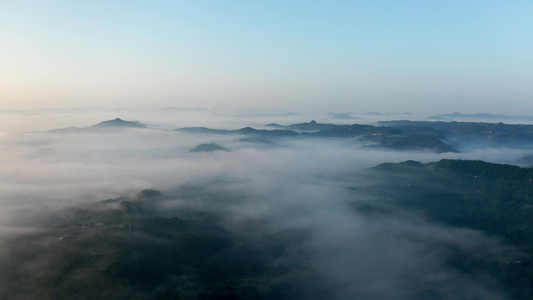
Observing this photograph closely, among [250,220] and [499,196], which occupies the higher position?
[499,196]

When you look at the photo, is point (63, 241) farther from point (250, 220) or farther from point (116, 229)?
point (250, 220)

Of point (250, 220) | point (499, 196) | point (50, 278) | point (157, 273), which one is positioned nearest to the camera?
point (50, 278)

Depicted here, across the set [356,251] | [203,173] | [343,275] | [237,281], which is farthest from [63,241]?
[203,173]

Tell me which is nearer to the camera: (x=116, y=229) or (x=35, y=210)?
(x=116, y=229)

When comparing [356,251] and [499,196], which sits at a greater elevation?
[499,196]

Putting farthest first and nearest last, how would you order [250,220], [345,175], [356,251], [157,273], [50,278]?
[345,175] < [250,220] < [356,251] < [157,273] < [50,278]

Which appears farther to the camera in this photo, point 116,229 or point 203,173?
point 203,173

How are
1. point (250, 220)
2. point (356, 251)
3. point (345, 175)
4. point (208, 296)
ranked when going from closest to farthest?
1. point (208, 296)
2. point (356, 251)
3. point (250, 220)
4. point (345, 175)

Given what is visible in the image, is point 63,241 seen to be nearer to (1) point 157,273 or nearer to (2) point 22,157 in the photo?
(1) point 157,273

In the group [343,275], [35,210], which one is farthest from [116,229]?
[343,275]
